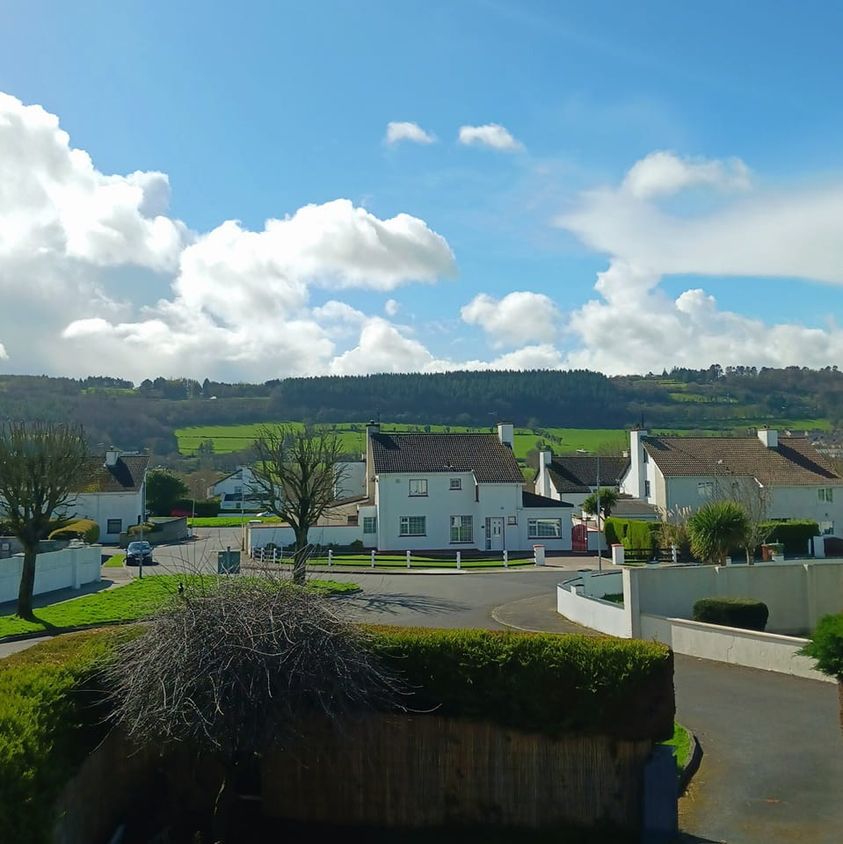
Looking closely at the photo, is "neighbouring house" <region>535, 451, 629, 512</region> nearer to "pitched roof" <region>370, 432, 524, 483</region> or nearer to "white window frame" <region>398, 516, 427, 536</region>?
"pitched roof" <region>370, 432, 524, 483</region>

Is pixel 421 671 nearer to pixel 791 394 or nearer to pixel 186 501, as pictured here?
pixel 186 501

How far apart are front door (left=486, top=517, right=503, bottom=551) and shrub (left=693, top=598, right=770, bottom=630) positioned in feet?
93.8

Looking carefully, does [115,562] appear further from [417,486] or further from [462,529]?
[462,529]

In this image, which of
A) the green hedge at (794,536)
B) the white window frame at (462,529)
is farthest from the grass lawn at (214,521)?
the green hedge at (794,536)

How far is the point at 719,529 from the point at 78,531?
122 feet

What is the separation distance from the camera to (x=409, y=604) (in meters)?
28.5

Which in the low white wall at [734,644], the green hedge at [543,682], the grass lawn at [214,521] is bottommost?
the low white wall at [734,644]

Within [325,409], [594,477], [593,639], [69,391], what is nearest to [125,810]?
[593,639]

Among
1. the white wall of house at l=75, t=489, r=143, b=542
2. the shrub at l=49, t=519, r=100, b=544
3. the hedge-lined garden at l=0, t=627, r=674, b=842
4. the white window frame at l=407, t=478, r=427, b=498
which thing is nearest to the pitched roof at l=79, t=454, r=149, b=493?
the white wall of house at l=75, t=489, r=143, b=542

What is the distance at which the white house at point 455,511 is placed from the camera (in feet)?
167

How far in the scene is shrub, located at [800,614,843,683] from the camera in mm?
11805

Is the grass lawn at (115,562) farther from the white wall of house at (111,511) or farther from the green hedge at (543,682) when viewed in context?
the green hedge at (543,682)

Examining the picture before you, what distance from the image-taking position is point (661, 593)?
23.9 m

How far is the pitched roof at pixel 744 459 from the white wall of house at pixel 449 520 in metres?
10.4
